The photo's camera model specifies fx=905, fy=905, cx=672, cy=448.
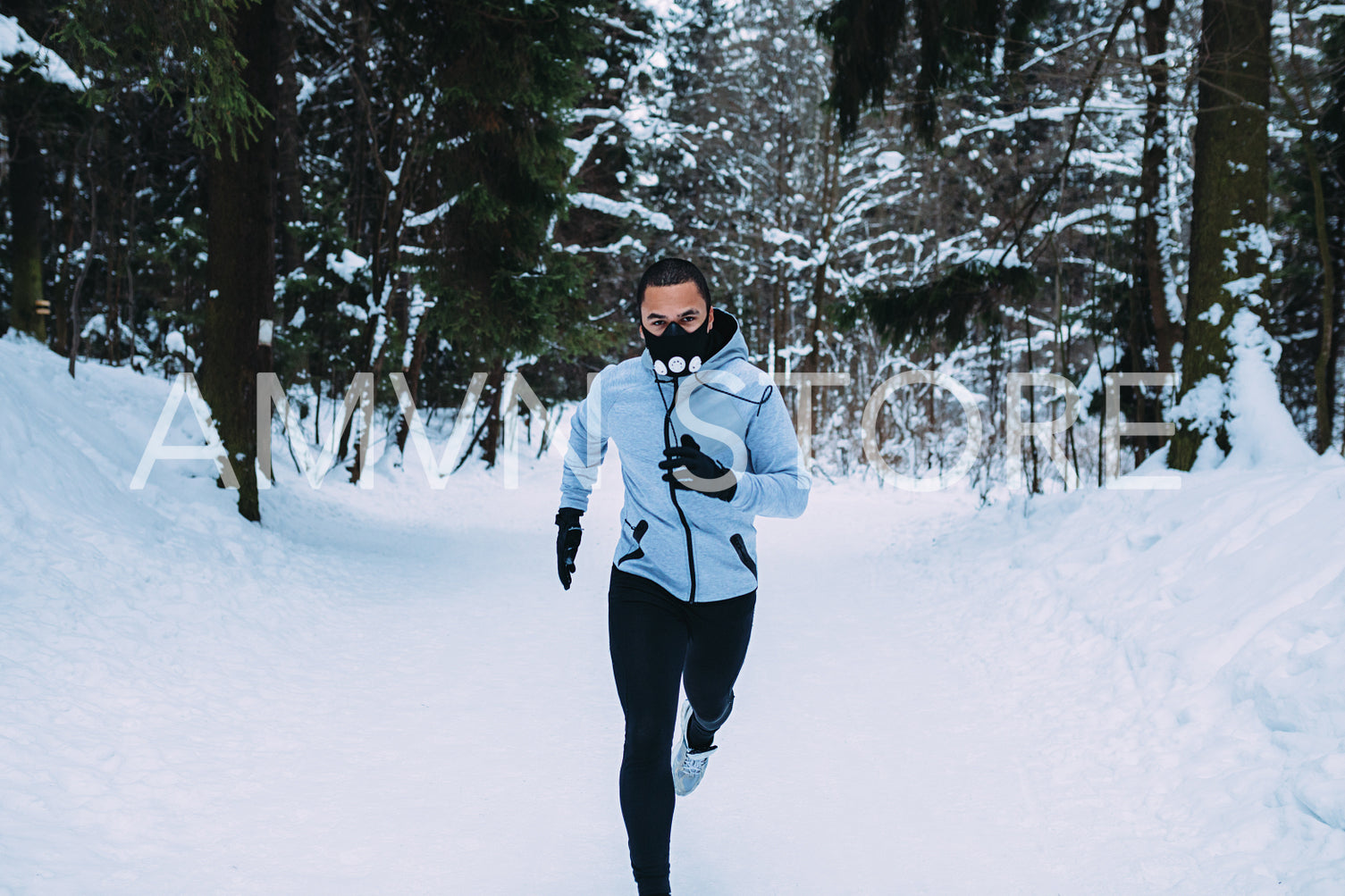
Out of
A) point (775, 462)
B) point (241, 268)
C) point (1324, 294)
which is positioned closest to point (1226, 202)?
point (1324, 294)

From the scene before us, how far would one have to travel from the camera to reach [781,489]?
284 cm

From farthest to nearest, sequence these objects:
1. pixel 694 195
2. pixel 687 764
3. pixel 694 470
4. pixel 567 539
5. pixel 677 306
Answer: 1. pixel 694 195
2. pixel 687 764
3. pixel 567 539
4. pixel 677 306
5. pixel 694 470

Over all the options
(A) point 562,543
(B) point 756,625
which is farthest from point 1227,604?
(A) point 562,543

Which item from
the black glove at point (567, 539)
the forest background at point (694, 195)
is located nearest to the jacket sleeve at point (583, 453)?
the black glove at point (567, 539)

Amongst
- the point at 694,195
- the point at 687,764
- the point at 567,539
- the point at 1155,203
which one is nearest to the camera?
the point at 567,539

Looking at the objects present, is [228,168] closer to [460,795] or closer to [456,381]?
[460,795]

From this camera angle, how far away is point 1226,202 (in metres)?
7.30

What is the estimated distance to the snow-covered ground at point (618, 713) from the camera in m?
3.08

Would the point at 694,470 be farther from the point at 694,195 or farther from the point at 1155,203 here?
the point at 694,195

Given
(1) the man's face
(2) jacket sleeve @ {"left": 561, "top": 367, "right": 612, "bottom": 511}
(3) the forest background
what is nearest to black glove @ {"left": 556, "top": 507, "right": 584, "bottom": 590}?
(2) jacket sleeve @ {"left": 561, "top": 367, "right": 612, "bottom": 511}

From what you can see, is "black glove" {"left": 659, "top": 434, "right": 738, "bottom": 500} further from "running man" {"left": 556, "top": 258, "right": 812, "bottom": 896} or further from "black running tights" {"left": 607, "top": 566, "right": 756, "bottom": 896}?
"black running tights" {"left": 607, "top": 566, "right": 756, "bottom": 896}

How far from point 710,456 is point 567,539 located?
0.68 m

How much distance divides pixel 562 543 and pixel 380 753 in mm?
1620

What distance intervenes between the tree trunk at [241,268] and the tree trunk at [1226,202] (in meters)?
7.91
